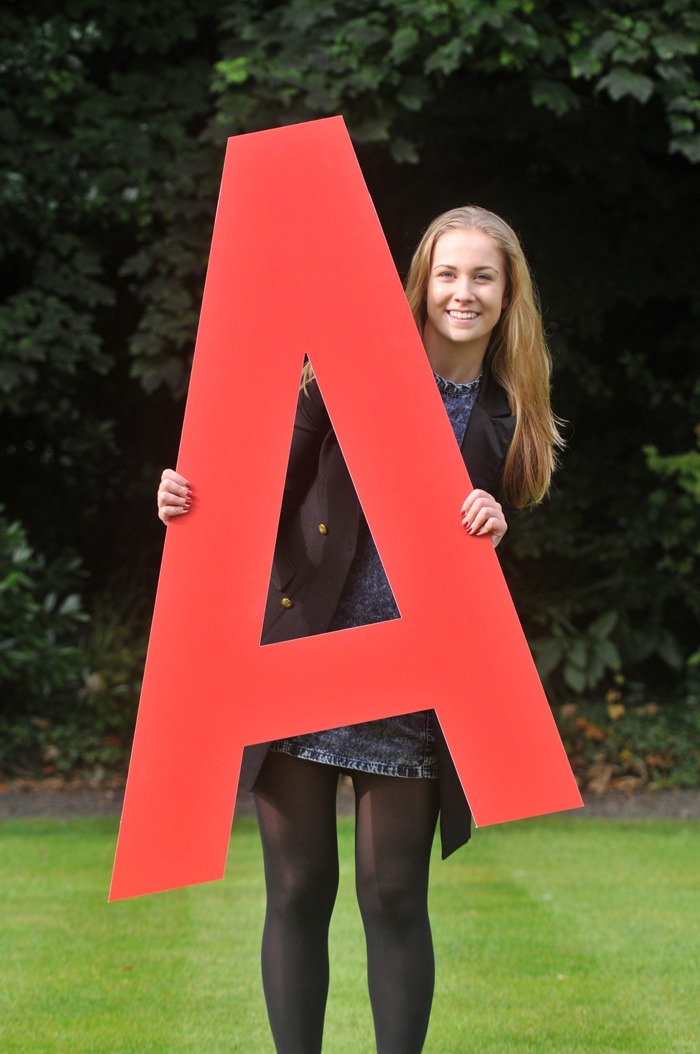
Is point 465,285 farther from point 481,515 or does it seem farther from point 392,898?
point 392,898

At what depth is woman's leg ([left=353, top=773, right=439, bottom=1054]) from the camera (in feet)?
7.40

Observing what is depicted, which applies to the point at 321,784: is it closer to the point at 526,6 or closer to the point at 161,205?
the point at 526,6

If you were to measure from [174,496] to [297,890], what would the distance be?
0.73 metres

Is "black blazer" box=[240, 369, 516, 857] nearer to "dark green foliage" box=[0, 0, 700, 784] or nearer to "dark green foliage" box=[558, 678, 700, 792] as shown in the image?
"dark green foliage" box=[0, 0, 700, 784]

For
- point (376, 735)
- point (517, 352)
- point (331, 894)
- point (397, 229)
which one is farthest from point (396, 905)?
point (397, 229)

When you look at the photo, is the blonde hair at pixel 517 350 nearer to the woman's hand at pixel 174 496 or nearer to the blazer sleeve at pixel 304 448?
the blazer sleeve at pixel 304 448

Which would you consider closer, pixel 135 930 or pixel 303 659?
pixel 303 659

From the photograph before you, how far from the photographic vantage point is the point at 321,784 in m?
2.31

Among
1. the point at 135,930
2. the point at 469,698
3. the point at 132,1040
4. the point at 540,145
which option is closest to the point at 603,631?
the point at 540,145

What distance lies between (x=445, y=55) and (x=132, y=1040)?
421cm

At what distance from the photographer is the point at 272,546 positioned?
2.32m

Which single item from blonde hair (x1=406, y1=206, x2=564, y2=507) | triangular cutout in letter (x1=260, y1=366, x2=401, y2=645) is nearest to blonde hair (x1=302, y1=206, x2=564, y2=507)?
blonde hair (x1=406, y1=206, x2=564, y2=507)

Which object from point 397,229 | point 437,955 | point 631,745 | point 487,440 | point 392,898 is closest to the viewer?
point 392,898

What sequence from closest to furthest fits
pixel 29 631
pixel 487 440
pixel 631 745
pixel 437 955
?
pixel 487 440 < pixel 437 955 < pixel 29 631 < pixel 631 745
